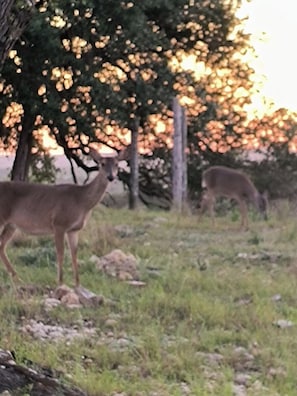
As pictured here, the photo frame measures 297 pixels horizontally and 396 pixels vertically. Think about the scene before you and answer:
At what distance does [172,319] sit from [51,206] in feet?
8.75

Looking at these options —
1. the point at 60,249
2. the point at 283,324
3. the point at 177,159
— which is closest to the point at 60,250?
the point at 60,249

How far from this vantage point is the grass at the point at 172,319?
272 inches

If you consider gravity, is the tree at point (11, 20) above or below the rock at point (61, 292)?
above

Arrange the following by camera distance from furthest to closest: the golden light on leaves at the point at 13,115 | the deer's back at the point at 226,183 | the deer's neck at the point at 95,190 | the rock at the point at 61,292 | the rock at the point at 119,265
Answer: the golden light on leaves at the point at 13,115 → the deer's back at the point at 226,183 → the deer's neck at the point at 95,190 → the rock at the point at 119,265 → the rock at the point at 61,292

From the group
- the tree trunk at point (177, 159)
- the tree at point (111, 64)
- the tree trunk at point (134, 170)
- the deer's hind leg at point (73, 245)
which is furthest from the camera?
the tree trunk at point (134, 170)

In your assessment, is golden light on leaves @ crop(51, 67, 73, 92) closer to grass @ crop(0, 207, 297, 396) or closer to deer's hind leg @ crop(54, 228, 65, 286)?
grass @ crop(0, 207, 297, 396)

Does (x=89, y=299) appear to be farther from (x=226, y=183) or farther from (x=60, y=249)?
(x=226, y=183)

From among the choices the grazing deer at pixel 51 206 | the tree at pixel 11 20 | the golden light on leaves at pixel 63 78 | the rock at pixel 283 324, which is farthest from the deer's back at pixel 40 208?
the golden light on leaves at pixel 63 78

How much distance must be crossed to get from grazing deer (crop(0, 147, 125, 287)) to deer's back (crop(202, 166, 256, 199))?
26.4 feet

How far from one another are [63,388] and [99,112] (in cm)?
1575

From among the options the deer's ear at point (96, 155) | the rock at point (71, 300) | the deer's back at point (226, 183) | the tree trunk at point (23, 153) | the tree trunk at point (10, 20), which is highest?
the tree trunk at point (23, 153)

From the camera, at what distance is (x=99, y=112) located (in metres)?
21.4

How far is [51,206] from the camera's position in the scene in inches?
425

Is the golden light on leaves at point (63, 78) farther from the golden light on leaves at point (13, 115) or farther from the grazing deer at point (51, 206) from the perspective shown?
the grazing deer at point (51, 206)
